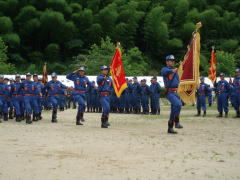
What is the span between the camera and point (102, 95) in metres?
15.7

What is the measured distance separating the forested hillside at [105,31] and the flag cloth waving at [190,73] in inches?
1412

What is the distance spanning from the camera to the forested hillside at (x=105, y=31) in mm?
54344

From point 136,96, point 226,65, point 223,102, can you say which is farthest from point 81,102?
point 226,65

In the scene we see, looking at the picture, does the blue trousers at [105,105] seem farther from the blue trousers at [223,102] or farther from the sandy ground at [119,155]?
the blue trousers at [223,102]

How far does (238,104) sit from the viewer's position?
20.3m

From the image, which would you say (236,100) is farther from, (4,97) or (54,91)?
(4,97)

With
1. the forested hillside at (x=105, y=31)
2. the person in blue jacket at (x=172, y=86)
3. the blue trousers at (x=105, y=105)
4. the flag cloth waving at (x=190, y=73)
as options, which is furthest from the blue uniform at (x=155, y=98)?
the forested hillside at (x=105, y=31)

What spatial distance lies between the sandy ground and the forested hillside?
3799 cm

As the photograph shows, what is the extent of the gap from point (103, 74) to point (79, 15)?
141ft

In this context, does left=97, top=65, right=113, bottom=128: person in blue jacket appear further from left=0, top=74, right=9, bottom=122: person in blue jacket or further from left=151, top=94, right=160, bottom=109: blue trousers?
left=151, top=94, right=160, bottom=109: blue trousers

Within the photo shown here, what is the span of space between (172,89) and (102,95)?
301cm

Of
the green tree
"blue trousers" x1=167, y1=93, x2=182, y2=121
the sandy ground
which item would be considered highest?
the green tree

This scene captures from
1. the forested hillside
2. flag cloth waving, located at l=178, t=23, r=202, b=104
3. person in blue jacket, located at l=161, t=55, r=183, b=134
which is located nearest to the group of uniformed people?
person in blue jacket, located at l=161, t=55, r=183, b=134

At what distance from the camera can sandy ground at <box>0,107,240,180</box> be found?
7367 millimetres
